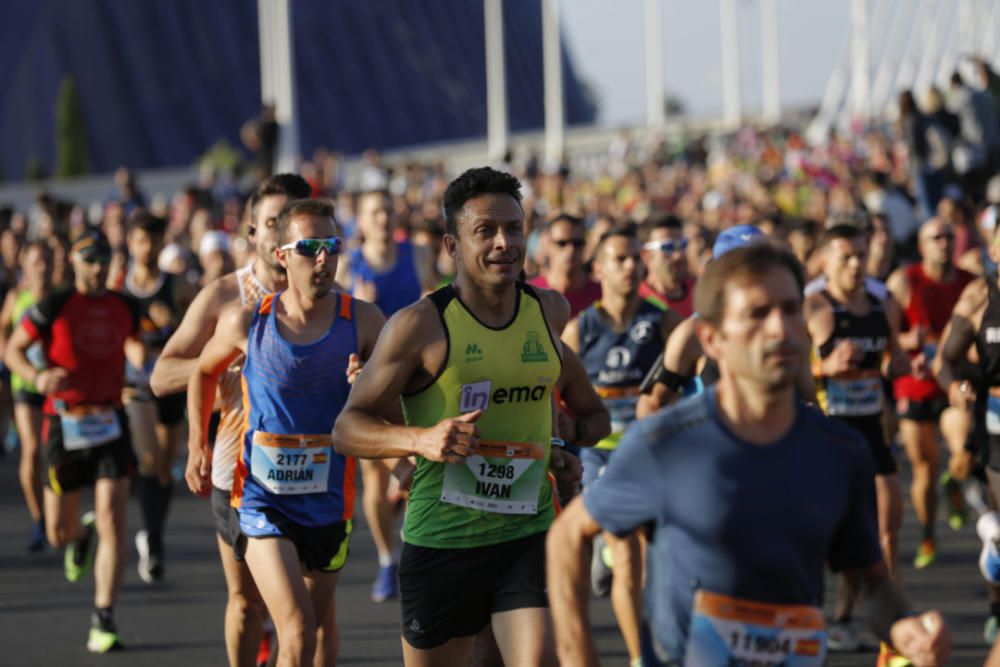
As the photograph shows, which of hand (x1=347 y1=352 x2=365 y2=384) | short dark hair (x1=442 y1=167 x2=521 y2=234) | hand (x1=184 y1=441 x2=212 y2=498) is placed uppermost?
short dark hair (x1=442 y1=167 x2=521 y2=234)

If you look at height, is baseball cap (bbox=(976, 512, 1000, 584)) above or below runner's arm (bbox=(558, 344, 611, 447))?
below

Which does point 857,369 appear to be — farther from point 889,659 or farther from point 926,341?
point 926,341

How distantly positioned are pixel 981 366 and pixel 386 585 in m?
3.48

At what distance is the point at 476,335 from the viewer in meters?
4.86

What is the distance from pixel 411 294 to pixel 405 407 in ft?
18.7

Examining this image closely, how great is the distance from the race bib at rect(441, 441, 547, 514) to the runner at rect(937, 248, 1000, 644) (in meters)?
2.91

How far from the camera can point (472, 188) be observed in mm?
4973

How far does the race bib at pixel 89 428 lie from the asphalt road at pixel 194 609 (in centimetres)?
92

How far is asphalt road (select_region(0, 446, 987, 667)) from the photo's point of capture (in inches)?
314

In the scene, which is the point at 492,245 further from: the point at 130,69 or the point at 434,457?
the point at 130,69

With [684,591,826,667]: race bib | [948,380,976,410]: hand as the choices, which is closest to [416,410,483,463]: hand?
[684,591,826,667]: race bib

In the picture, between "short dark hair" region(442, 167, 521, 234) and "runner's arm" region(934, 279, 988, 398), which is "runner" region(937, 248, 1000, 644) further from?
"short dark hair" region(442, 167, 521, 234)

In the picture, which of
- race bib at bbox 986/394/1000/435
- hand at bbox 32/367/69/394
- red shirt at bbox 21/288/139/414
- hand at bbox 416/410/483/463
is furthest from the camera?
red shirt at bbox 21/288/139/414

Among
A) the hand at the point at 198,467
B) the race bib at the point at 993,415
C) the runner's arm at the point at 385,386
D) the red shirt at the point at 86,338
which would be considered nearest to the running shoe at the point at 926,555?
the race bib at the point at 993,415
